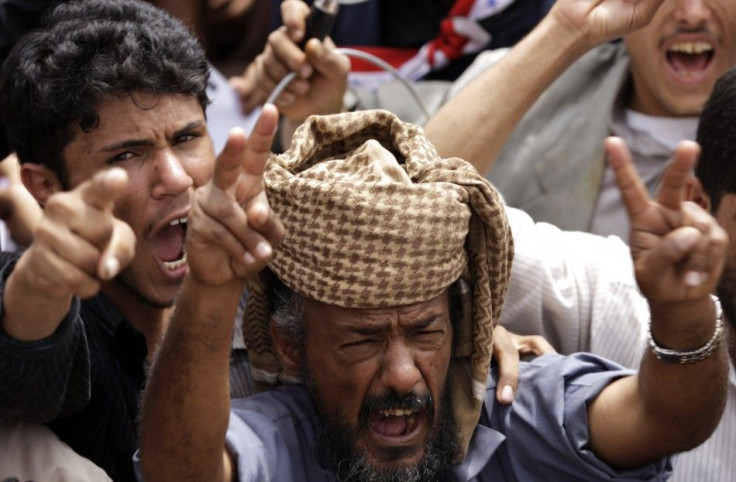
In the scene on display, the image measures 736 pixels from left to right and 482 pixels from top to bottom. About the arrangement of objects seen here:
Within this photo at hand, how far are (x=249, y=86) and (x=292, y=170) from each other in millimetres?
1254

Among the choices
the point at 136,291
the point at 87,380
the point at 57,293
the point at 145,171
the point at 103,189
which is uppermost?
the point at 103,189

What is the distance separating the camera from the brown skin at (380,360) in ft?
9.37

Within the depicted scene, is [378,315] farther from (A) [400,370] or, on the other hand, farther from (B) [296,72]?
(B) [296,72]

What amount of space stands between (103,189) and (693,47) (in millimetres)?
2709

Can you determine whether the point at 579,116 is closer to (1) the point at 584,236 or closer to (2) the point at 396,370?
(1) the point at 584,236

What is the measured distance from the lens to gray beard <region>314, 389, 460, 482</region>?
290cm

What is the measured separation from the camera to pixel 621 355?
3328 mm

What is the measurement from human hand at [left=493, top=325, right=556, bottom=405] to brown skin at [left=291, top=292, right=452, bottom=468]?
0.53ft

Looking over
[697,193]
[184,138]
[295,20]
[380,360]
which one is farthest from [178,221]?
[697,193]

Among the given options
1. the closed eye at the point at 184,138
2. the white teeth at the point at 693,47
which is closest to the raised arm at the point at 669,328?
the closed eye at the point at 184,138

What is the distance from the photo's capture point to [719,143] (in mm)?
3359

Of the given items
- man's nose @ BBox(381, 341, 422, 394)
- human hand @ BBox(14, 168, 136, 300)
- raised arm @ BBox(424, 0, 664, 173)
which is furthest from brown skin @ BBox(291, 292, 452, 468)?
raised arm @ BBox(424, 0, 664, 173)

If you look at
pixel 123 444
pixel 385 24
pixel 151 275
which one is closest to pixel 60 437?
pixel 123 444

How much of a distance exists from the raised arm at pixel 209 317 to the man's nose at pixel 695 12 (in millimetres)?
2293
